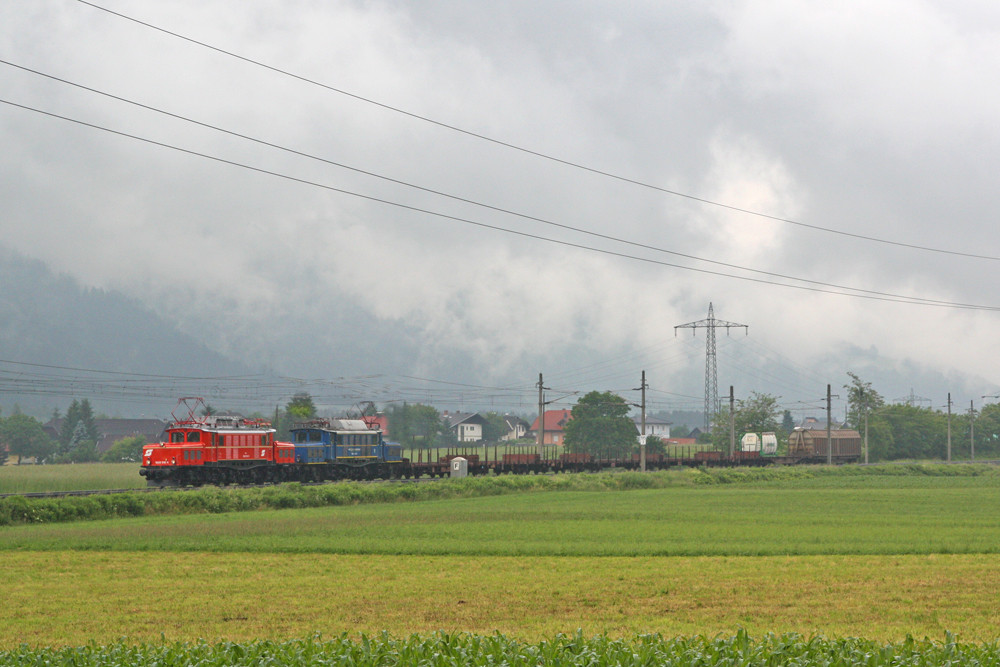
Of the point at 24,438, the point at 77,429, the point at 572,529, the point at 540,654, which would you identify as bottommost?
the point at 572,529

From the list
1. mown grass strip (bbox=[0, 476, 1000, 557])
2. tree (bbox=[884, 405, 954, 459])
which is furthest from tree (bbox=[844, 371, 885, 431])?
mown grass strip (bbox=[0, 476, 1000, 557])

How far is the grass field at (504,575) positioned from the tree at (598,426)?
296ft

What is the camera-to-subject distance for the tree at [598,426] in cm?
13950

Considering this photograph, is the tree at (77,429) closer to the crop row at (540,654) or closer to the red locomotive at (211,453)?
the red locomotive at (211,453)

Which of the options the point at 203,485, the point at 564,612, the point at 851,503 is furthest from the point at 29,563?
the point at 851,503

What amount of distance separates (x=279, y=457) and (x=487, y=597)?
153ft

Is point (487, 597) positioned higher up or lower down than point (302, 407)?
lower down

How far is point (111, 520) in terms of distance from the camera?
1811 inches

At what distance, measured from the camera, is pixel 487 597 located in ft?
75.8

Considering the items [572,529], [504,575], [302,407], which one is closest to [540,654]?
[504,575]

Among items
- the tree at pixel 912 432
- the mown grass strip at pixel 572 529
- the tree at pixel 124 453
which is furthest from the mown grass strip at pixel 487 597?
the tree at pixel 912 432

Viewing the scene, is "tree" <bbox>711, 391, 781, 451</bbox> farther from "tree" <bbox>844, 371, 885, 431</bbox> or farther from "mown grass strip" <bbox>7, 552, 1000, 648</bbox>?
"mown grass strip" <bbox>7, 552, 1000, 648</bbox>

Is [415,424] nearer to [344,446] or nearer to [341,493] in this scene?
[344,446]

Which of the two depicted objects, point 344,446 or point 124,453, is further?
point 124,453
